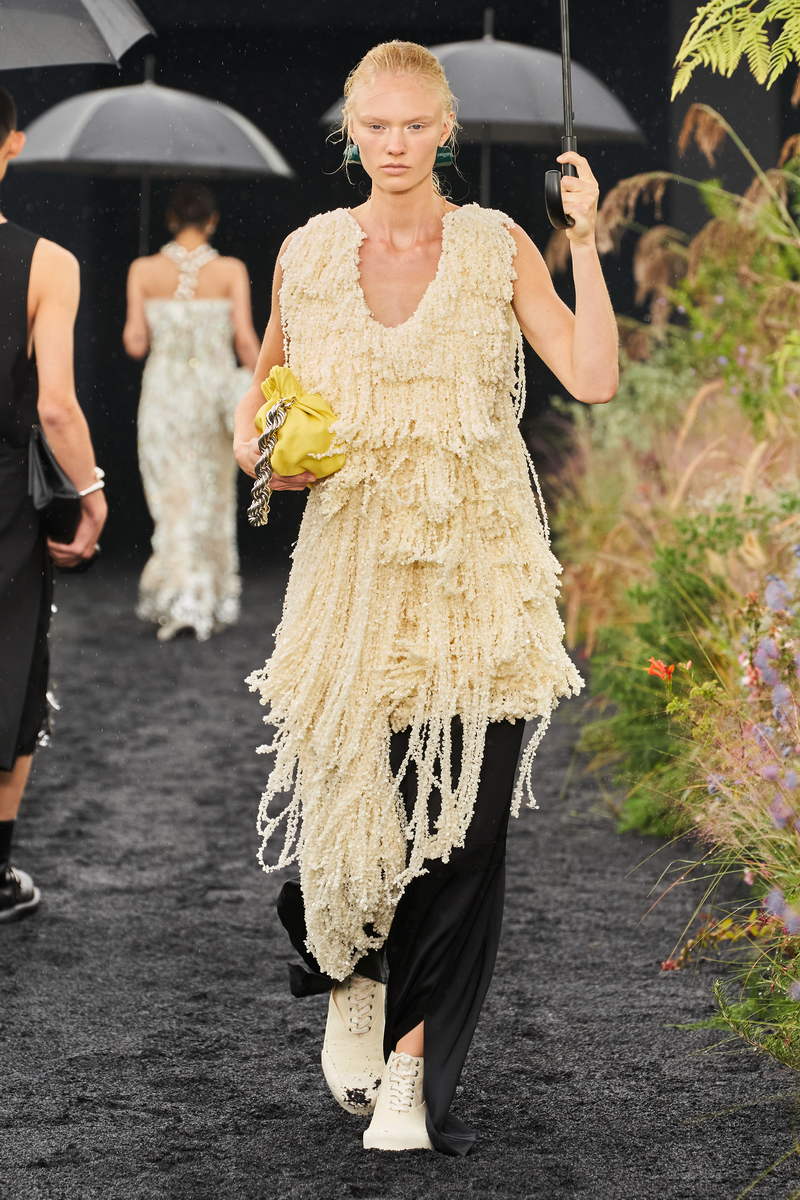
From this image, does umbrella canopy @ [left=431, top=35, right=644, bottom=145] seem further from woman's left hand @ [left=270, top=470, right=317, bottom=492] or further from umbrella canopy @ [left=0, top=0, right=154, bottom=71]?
woman's left hand @ [left=270, top=470, right=317, bottom=492]

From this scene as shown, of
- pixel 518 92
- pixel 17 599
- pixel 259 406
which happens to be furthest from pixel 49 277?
Result: pixel 518 92

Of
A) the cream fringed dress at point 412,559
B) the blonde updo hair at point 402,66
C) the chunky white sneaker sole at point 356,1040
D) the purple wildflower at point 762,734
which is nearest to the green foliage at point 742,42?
the blonde updo hair at point 402,66

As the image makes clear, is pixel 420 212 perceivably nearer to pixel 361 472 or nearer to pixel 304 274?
pixel 304 274

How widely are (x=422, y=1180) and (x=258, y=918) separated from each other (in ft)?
5.34

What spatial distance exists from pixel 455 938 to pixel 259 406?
105cm

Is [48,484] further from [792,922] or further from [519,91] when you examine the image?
[519,91]

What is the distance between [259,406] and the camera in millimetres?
3428

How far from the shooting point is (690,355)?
838cm

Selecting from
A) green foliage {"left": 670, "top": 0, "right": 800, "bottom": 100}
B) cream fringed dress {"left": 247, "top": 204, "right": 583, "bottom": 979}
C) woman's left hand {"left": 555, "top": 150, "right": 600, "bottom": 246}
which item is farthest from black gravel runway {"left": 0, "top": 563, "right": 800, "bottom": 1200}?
green foliage {"left": 670, "top": 0, "right": 800, "bottom": 100}

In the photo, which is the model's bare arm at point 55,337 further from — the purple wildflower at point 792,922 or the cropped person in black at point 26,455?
the purple wildflower at point 792,922

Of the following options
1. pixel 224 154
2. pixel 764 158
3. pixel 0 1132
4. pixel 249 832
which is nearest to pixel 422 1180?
pixel 0 1132

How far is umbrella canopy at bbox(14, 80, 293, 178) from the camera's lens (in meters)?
8.59

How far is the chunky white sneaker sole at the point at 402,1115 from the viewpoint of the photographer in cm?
326

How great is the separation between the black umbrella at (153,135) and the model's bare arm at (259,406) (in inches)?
209
